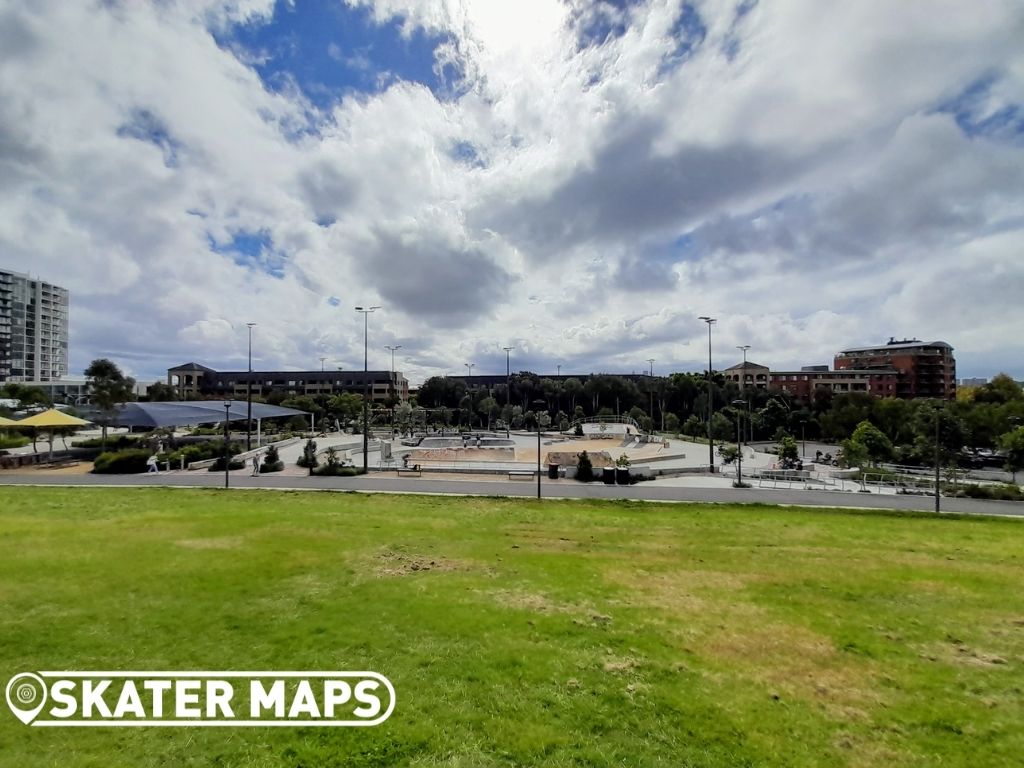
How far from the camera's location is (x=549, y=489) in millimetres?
30156

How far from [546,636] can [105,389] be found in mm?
58458

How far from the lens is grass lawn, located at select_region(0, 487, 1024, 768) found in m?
6.66

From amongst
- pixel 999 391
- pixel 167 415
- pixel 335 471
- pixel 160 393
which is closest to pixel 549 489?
pixel 335 471

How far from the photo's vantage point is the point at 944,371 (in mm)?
102375

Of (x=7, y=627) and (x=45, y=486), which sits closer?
(x=7, y=627)

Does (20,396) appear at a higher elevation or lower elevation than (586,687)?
higher

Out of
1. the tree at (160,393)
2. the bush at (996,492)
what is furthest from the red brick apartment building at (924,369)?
the tree at (160,393)

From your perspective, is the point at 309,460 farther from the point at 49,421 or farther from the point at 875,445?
the point at 875,445

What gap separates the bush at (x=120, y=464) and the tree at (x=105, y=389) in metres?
9.60

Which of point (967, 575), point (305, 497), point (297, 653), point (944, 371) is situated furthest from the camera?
point (944, 371)

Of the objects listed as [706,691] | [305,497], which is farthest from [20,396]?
[706,691]

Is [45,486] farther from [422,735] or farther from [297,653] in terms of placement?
[422,735]

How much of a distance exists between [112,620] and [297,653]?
14.2ft

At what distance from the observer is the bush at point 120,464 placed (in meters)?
34.9
